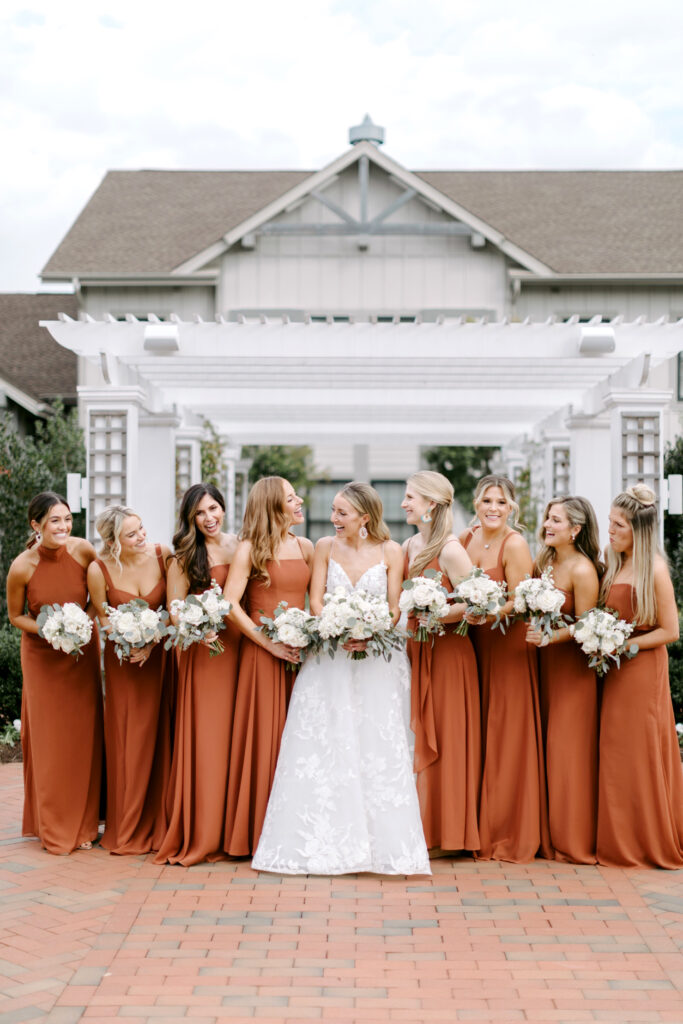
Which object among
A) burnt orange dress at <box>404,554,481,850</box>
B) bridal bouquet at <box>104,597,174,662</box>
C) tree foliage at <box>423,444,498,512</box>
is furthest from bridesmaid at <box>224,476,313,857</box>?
tree foliage at <box>423,444,498,512</box>

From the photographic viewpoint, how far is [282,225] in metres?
22.0

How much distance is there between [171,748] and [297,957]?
1.99 metres

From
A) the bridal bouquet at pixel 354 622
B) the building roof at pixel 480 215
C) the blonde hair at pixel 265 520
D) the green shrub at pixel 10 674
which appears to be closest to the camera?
the bridal bouquet at pixel 354 622

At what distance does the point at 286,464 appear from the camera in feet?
82.4

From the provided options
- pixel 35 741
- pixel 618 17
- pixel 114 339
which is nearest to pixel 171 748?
pixel 35 741

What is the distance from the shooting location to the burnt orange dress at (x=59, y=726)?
657 cm

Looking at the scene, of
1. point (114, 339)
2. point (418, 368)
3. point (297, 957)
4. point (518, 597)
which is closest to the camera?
point (297, 957)

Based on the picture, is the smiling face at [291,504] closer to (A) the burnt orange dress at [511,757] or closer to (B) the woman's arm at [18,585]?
(A) the burnt orange dress at [511,757]

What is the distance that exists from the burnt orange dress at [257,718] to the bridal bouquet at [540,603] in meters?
1.22

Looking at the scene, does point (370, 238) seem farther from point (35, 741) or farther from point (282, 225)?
point (35, 741)

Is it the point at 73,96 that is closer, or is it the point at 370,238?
the point at 370,238

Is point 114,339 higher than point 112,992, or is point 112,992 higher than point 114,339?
point 114,339

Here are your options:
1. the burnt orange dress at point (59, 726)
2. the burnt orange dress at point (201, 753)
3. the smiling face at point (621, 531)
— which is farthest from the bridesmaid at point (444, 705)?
the burnt orange dress at point (59, 726)

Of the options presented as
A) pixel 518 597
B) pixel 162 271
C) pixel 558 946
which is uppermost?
pixel 162 271
